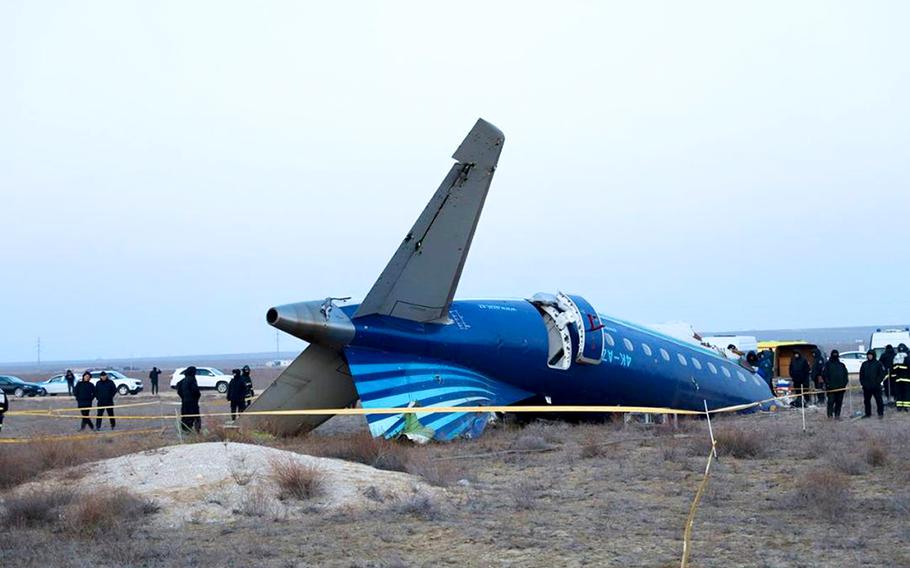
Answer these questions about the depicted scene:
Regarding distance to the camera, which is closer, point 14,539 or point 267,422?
point 14,539

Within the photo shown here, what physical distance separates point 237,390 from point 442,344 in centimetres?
1006

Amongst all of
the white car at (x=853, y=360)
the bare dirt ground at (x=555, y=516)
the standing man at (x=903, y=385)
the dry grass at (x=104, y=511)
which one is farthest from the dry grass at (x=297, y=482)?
the white car at (x=853, y=360)

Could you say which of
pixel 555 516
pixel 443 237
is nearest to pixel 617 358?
pixel 443 237

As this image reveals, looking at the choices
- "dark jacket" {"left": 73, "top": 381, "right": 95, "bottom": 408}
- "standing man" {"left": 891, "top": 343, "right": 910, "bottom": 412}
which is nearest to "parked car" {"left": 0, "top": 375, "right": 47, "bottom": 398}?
"dark jacket" {"left": 73, "top": 381, "right": 95, "bottom": 408}

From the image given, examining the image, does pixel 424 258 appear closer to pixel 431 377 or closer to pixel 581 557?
pixel 431 377

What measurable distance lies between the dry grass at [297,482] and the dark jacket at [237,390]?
14729 millimetres

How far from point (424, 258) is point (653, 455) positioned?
5.29 m

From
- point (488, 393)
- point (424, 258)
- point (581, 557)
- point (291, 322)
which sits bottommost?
point (581, 557)

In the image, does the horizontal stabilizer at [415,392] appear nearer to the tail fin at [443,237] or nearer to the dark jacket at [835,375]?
the tail fin at [443,237]

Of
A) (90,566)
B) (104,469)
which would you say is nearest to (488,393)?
(104,469)

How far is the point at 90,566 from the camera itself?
29.1 ft

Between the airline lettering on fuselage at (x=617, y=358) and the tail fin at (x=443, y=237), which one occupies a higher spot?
the tail fin at (x=443, y=237)

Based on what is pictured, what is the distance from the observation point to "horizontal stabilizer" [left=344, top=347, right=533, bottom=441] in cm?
1769

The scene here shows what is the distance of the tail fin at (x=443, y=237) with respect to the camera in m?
17.5
